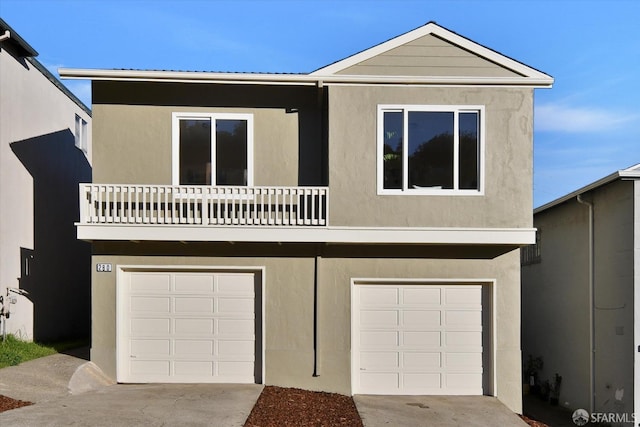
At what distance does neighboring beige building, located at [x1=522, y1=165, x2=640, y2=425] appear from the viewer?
449 inches

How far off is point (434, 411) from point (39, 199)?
34.6 ft

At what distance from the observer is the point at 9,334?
1250 centimetres

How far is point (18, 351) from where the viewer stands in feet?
37.8

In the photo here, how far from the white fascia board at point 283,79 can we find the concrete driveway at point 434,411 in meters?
5.74

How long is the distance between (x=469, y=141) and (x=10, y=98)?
984cm

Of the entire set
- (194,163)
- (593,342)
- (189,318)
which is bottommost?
(593,342)

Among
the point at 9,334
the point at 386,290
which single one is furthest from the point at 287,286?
the point at 9,334

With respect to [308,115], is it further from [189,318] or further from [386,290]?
[189,318]

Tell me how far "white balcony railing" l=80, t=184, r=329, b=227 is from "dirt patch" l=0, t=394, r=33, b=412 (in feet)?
10.6

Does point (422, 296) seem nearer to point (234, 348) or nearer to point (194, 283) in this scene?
point (234, 348)

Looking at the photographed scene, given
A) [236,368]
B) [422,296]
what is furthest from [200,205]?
[422,296]

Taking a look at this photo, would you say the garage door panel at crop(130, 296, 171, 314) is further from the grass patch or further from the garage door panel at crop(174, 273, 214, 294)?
the grass patch
